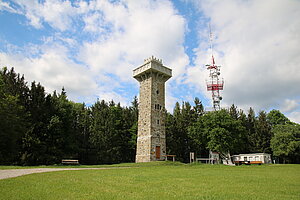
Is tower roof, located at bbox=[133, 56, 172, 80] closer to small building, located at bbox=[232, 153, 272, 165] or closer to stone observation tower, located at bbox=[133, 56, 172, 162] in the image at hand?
stone observation tower, located at bbox=[133, 56, 172, 162]

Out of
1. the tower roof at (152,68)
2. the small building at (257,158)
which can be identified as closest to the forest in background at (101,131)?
the small building at (257,158)

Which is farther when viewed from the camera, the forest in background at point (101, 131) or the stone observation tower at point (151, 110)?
the stone observation tower at point (151, 110)

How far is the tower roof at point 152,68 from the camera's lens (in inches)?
1124

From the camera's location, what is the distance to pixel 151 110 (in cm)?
2753

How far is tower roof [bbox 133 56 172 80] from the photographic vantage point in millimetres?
28547

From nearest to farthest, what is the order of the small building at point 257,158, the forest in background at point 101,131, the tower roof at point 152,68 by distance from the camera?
the forest in background at point 101,131
the tower roof at point 152,68
the small building at point 257,158

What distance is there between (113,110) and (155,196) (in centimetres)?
3596

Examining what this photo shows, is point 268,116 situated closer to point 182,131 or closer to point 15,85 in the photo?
point 182,131

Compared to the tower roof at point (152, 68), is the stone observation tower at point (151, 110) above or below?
below

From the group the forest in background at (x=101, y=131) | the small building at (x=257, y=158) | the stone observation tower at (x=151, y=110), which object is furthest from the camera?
the small building at (x=257, y=158)

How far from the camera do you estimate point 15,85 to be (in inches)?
1062

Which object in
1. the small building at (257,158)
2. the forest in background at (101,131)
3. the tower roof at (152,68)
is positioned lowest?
the small building at (257,158)

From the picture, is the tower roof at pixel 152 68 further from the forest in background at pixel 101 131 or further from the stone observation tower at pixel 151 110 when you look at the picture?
the forest in background at pixel 101 131

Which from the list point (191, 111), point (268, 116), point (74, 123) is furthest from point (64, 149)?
point (268, 116)
